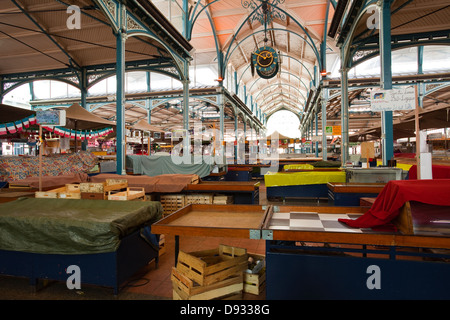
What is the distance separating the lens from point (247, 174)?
12.6 m

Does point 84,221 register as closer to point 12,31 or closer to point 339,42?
point 339,42

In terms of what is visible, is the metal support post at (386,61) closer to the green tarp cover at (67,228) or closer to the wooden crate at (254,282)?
the wooden crate at (254,282)

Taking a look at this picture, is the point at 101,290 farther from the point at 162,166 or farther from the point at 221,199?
the point at 162,166

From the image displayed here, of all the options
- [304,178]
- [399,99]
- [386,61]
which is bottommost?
[304,178]

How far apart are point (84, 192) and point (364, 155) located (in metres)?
6.23

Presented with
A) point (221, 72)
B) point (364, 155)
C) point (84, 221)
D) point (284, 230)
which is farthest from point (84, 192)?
point (221, 72)

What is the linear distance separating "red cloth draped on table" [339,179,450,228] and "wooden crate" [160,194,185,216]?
4.60 meters

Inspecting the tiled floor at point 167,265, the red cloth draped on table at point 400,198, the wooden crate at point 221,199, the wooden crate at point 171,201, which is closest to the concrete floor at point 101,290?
the tiled floor at point 167,265

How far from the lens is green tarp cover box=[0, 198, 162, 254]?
2568mm

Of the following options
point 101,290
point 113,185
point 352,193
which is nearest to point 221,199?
point 113,185

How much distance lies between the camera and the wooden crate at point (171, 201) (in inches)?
252

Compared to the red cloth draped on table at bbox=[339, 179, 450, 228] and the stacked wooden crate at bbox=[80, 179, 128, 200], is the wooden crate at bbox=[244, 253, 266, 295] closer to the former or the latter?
the red cloth draped on table at bbox=[339, 179, 450, 228]

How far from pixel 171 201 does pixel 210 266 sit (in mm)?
4268

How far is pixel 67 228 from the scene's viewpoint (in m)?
2.60
